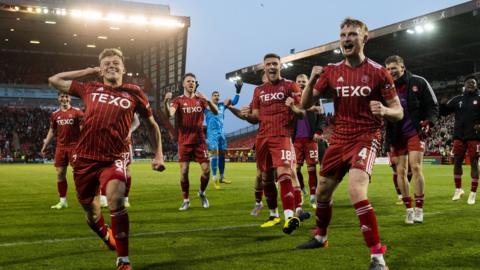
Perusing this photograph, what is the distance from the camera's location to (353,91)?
14.9ft

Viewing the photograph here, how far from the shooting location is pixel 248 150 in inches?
1951

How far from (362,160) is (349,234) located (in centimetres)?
192

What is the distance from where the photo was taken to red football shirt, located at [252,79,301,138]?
22.3 feet

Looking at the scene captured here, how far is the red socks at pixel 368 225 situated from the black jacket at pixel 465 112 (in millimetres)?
6071

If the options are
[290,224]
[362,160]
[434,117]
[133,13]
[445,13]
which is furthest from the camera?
[133,13]

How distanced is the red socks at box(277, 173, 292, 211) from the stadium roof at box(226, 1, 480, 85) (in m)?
23.6

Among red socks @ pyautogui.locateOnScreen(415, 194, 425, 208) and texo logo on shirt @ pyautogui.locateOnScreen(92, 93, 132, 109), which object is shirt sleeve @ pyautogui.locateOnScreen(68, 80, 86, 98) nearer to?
texo logo on shirt @ pyautogui.locateOnScreen(92, 93, 132, 109)

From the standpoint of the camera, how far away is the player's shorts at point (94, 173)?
14.9 ft

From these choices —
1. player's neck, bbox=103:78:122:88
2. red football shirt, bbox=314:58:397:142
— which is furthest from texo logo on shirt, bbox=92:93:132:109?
red football shirt, bbox=314:58:397:142

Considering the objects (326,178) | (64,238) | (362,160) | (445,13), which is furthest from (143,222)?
(445,13)

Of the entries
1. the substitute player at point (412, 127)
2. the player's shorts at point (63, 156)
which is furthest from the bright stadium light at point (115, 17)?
the substitute player at point (412, 127)

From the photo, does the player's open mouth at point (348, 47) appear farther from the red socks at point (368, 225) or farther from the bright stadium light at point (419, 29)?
the bright stadium light at point (419, 29)

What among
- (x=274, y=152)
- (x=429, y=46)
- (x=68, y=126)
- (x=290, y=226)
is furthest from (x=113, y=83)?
(x=429, y=46)

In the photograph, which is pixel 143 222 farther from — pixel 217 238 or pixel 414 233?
pixel 414 233
